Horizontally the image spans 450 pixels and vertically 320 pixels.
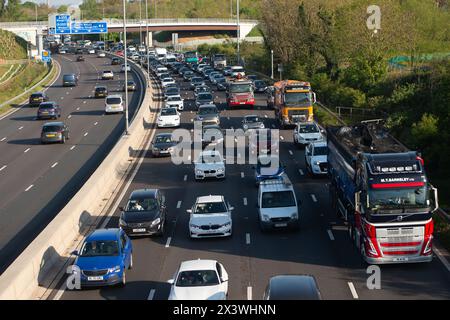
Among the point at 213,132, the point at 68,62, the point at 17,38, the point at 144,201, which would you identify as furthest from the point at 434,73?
the point at 17,38

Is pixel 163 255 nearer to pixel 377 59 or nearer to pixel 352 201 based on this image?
pixel 352 201

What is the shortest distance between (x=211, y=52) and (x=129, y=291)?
130 meters

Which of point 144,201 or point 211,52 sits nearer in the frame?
point 144,201

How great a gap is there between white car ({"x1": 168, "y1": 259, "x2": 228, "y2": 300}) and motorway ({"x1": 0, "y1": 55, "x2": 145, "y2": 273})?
787cm

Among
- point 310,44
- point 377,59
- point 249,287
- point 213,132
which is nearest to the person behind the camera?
point 249,287

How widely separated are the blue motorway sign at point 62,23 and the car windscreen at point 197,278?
94455 mm

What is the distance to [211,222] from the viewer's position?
92.2ft

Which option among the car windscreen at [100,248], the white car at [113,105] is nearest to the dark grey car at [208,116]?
the white car at [113,105]

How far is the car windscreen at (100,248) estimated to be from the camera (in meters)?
23.0

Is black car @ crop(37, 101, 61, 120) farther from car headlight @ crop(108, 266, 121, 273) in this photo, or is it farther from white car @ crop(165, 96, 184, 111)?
car headlight @ crop(108, 266, 121, 273)

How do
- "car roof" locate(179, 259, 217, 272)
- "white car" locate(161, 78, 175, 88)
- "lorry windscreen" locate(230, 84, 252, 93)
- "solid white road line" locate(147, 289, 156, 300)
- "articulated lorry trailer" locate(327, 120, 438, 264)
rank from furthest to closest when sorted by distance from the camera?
"white car" locate(161, 78, 175, 88), "lorry windscreen" locate(230, 84, 252, 93), "articulated lorry trailer" locate(327, 120, 438, 264), "solid white road line" locate(147, 289, 156, 300), "car roof" locate(179, 259, 217, 272)

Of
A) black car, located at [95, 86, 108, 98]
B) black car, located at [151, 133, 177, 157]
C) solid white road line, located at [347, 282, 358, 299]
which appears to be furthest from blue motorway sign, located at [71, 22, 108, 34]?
solid white road line, located at [347, 282, 358, 299]

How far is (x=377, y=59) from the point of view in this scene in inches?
2702

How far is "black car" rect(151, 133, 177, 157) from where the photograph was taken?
45375 mm
